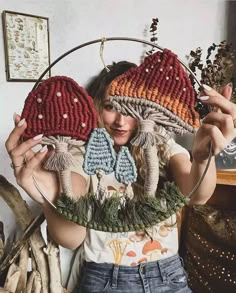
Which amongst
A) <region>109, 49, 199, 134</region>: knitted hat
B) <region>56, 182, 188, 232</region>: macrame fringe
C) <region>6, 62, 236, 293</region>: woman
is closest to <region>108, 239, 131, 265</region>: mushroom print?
<region>6, 62, 236, 293</region>: woman

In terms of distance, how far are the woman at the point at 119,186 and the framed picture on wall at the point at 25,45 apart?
6.5 inches

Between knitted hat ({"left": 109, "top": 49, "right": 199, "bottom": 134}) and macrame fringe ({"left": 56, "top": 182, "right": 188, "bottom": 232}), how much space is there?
13 cm

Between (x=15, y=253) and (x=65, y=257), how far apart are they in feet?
0.88

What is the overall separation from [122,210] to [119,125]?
161 mm

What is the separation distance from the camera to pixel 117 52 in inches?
41.1

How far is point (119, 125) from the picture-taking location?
67cm

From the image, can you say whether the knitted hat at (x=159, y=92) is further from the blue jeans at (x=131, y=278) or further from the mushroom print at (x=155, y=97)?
the blue jeans at (x=131, y=278)

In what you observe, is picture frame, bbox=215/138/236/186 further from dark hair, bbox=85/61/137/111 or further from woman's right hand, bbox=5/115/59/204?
woman's right hand, bbox=5/115/59/204

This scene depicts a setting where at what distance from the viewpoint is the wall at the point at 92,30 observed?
0.87m

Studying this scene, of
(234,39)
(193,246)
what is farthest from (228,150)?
(234,39)

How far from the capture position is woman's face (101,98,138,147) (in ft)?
2.19

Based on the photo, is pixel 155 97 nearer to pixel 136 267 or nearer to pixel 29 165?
pixel 29 165

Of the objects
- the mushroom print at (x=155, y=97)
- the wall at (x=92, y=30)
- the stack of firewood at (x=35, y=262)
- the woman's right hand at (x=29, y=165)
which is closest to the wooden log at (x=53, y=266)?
the stack of firewood at (x=35, y=262)

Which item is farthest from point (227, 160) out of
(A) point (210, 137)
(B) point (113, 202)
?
(B) point (113, 202)
